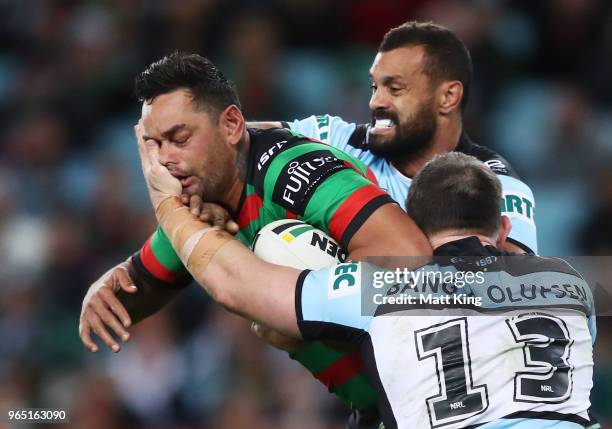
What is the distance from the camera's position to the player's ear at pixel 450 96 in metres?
5.11

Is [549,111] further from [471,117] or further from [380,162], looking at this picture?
[380,162]

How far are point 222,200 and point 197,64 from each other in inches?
20.6

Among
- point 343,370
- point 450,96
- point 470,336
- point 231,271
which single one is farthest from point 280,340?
point 450,96

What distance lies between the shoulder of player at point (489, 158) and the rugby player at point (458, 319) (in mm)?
1166

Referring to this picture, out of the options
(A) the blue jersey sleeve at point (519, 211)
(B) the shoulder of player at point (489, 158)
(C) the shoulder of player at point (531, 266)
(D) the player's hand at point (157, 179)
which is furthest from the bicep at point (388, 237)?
(B) the shoulder of player at point (489, 158)

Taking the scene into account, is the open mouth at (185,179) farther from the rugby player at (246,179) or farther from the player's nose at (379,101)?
the player's nose at (379,101)

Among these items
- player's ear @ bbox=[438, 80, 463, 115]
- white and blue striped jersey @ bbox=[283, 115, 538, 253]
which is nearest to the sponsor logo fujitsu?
white and blue striped jersey @ bbox=[283, 115, 538, 253]

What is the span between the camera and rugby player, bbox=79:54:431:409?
12.5 ft

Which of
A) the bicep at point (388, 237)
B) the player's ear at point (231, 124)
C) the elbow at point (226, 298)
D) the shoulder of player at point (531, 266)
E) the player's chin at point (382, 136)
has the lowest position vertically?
the elbow at point (226, 298)

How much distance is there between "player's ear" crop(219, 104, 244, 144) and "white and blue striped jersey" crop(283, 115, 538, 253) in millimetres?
723

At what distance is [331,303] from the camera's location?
3.51 metres

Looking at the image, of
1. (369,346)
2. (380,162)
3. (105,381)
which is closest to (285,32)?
(105,381)

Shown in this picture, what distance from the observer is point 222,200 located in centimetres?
431

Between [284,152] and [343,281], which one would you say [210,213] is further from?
[343,281]
